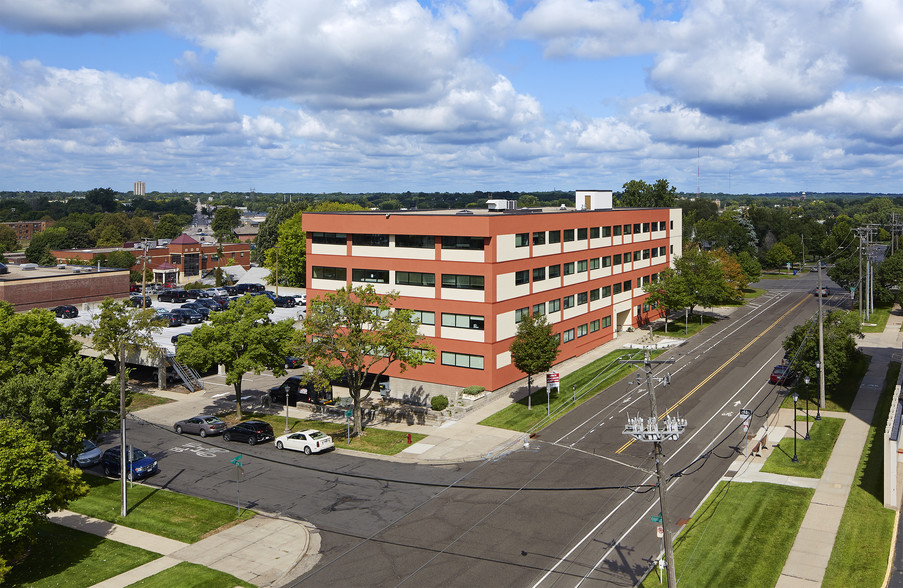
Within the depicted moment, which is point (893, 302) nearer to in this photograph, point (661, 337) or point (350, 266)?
point (661, 337)

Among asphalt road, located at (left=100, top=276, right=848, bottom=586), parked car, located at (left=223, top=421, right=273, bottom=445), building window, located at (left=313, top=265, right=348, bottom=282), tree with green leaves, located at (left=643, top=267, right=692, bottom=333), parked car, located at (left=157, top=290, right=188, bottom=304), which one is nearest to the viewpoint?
asphalt road, located at (left=100, top=276, right=848, bottom=586)

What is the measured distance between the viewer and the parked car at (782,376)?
55697 mm

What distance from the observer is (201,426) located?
1916 inches

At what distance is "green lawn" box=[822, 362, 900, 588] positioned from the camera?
86.6 feet

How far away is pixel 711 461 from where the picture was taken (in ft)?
131

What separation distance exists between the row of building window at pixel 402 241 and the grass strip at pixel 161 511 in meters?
27.7

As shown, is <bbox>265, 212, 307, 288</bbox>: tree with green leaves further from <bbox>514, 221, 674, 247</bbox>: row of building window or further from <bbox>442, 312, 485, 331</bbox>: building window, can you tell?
<bbox>442, 312, 485, 331</bbox>: building window

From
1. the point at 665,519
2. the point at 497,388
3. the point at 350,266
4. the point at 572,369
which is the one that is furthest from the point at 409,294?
the point at 665,519

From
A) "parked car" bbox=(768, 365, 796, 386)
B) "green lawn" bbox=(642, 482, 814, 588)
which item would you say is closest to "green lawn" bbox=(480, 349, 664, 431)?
"parked car" bbox=(768, 365, 796, 386)

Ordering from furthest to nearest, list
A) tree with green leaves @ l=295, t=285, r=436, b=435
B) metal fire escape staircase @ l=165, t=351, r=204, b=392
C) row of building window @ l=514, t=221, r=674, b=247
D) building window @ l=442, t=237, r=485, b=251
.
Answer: metal fire escape staircase @ l=165, t=351, r=204, b=392, row of building window @ l=514, t=221, r=674, b=247, building window @ l=442, t=237, r=485, b=251, tree with green leaves @ l=295, t=285, r=436, b=435

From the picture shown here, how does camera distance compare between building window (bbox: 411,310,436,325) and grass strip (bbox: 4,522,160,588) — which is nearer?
grass strip (bbox: 4,522,160,588)

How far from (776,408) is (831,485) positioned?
15334 mm

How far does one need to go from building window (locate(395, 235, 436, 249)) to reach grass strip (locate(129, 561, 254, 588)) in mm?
33301

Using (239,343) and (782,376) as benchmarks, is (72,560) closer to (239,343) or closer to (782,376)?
(239,343)
